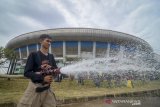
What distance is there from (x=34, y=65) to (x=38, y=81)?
268 mm

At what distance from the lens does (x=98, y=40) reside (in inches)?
2237

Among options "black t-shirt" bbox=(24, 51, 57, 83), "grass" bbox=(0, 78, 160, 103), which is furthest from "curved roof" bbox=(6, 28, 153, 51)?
"black t-shirt" bbox=(24, 51, 57, 83)

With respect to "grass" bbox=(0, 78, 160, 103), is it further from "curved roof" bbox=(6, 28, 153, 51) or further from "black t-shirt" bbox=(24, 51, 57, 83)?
"curved roof" bbox=(6, 28, 153, 51)

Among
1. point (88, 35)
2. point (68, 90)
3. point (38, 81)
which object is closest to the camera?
point (38, 81)

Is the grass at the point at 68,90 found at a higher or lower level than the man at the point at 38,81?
lower

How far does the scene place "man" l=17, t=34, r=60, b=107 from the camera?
3.69 metres

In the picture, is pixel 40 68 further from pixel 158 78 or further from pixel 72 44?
pixel 72 44

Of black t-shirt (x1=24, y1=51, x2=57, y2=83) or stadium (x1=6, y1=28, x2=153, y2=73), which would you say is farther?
stadium (x1=6, y1=28, x2=153, y2=73)

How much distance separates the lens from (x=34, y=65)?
12.4 ft

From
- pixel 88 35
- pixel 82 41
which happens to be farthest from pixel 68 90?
pixel 82 41

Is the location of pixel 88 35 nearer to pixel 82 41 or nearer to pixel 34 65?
pixel 82 41

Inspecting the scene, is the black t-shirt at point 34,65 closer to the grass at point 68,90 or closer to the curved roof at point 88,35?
the grass at point 68,90

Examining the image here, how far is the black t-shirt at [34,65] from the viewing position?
3670 mm

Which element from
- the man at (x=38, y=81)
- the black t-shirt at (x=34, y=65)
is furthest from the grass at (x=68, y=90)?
the black t-shirt at (x=34, y=65)
